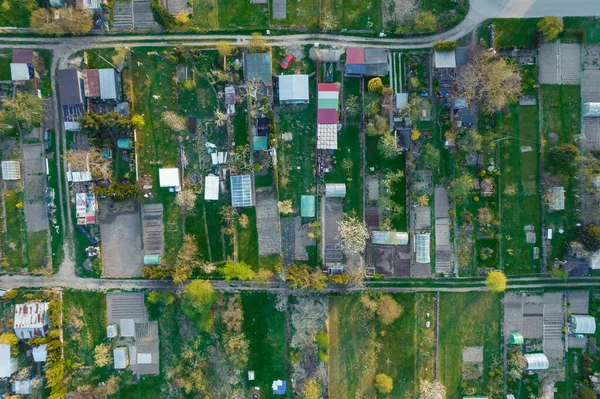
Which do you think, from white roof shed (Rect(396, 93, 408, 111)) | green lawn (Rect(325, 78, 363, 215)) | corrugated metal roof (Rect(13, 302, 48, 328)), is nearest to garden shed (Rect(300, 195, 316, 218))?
green lawn (Rect(325, 78, 363, 215))

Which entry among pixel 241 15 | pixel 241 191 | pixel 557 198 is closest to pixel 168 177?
pixel 241 191

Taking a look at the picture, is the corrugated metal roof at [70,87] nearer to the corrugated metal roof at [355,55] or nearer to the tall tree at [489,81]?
the corrugated metal roof at [355,55]

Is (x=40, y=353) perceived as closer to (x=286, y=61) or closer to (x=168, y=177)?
(x=168, y=177)

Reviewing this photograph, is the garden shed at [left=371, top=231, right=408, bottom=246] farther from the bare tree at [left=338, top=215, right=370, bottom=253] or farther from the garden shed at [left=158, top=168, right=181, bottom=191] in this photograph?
the garden shed at [left=158, top=168, right=181, bottom=191]

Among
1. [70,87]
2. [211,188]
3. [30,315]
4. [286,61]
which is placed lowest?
[30,315]

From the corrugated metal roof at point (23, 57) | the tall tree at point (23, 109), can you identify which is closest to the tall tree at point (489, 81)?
the tall tree at point (23, 109)

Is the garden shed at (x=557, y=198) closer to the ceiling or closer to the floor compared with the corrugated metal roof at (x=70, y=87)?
closer to the floor

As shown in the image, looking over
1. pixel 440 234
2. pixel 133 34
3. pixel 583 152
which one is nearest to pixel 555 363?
pixel 440 234
